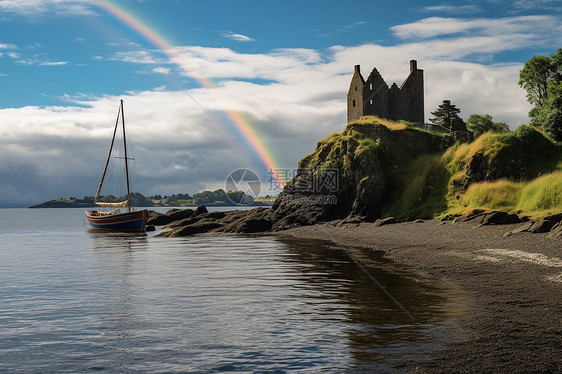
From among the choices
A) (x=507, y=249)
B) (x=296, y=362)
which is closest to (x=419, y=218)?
(x=507, y=249)

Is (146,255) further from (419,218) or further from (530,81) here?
(530,81)

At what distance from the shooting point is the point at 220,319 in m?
13.8

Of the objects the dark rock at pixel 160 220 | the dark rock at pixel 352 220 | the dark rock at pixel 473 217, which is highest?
the dark rock at pixel 473 217

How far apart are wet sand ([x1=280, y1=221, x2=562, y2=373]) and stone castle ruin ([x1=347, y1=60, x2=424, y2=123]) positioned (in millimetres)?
34587

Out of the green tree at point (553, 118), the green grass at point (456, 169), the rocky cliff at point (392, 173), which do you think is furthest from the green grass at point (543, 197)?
the green tree at point (553, 118)

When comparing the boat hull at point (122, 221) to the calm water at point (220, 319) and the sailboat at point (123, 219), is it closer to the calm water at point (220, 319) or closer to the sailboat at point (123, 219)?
the sailboat at point (123, 219)

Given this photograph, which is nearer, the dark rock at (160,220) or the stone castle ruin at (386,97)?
the stone castle ruin at (386,97)

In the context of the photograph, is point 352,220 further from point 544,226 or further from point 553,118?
point 544,226

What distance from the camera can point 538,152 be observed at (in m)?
46.2

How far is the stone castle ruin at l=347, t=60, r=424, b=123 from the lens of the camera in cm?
6969

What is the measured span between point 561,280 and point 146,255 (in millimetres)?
25598

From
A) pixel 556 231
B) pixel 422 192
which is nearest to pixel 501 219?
pixel 556 231

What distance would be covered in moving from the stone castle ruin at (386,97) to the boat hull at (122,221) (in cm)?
3295

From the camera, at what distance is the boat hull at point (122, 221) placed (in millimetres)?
69062
